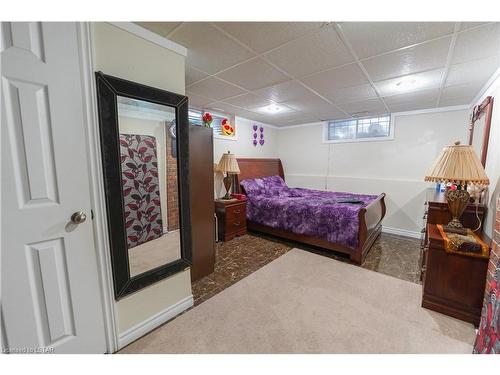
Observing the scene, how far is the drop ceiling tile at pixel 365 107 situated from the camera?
127 inches

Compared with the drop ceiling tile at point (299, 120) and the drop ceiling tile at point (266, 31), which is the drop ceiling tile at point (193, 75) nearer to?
the drop ceiling tile at point (266, 31)

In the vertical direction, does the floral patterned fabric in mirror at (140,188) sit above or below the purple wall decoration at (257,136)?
below

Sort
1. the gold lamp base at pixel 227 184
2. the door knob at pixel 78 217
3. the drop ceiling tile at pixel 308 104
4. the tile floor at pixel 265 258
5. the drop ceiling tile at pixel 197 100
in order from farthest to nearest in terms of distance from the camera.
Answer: the gold lamp base at pixel 227 184
the drop ceiling tile at pixel 308 104
the drop ceiling tile at pixel 197 100
the tile floor at pixel 265 258
the door knob at pixel 78 217

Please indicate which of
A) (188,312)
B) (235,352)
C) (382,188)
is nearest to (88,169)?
(188,312)

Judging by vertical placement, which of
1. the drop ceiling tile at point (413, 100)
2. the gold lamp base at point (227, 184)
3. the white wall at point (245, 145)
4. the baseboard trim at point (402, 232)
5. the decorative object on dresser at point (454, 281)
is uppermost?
the drop ceiling tile at point (413, 100)

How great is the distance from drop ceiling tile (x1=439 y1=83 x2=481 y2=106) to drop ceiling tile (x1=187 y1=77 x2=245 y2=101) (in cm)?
267

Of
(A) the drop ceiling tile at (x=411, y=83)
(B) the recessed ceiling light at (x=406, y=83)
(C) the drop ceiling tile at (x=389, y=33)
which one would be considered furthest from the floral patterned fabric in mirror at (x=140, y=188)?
(B) the recessed ceiling light at (x=406, y=83)

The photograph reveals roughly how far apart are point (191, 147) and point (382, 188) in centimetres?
370

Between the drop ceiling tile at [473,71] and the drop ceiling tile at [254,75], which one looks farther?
the drop ceiling tile at [254,75]

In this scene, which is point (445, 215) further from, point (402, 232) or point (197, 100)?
point (197, 100)

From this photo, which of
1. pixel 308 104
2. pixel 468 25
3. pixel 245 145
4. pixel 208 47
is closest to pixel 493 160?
pixel 468 25

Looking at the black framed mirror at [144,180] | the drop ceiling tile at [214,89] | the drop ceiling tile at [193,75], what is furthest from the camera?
the drop ceiling tile at [214,89]

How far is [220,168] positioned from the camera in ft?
11.8

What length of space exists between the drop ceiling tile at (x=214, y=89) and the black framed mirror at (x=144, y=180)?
0.96 m
